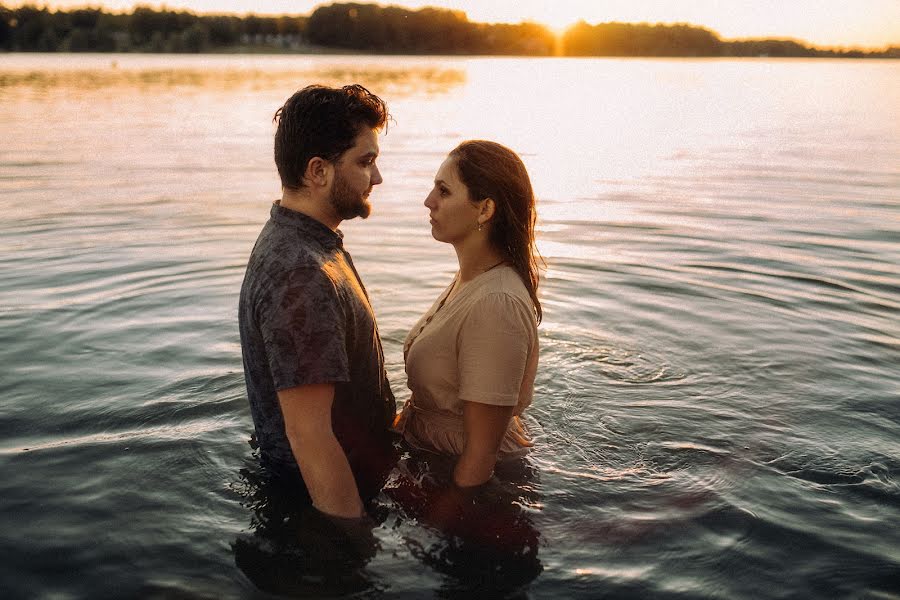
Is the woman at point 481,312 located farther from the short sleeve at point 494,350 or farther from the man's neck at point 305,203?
the man's neck at point 305,203

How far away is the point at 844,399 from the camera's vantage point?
6.59 meters

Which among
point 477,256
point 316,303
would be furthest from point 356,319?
point 477,256

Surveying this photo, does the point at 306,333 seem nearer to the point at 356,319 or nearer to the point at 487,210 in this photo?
the point at 356,319

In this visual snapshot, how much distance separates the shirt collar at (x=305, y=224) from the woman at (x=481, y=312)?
2.07ft

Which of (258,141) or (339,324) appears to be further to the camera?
(258,141)

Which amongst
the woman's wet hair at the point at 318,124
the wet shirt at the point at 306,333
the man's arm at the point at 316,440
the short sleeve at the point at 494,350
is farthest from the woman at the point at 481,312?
the man's arm at the point at 316,440

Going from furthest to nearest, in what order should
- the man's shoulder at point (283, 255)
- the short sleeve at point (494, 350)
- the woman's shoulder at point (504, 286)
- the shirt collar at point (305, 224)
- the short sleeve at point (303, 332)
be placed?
1. the woman's shoulder at point (504, 286)
2. the short sleeve at point (494, 350)
3. the shirt collar at point (305, 224)
4. the man's shoulder at point (283, 255)
5. the short sleeve at point (303, 332)

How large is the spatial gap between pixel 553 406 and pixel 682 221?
27.3 ft

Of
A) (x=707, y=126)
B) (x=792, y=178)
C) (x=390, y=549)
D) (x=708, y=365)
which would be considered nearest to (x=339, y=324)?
(x=390, y=549)

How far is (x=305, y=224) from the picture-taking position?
387cm

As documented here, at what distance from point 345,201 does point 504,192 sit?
82cm

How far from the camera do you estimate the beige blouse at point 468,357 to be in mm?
3975

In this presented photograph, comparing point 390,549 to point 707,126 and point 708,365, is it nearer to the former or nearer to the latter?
point 708,365

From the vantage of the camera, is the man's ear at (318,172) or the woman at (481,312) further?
the woman at (481,312)
